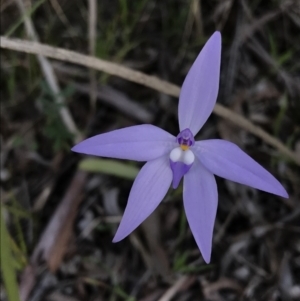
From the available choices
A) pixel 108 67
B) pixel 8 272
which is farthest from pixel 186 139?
pixel 8 272

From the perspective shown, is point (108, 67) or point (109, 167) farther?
point (109, 167)

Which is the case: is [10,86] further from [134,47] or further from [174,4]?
[174,4]

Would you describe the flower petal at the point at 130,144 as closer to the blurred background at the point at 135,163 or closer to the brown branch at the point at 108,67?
the brown branch at the point at 108,67

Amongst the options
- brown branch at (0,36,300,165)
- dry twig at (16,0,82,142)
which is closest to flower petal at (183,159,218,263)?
brown branch at (0,36,300,165)

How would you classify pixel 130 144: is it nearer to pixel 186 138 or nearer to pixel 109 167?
pixel 186 138

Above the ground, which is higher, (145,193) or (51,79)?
(51,79)
